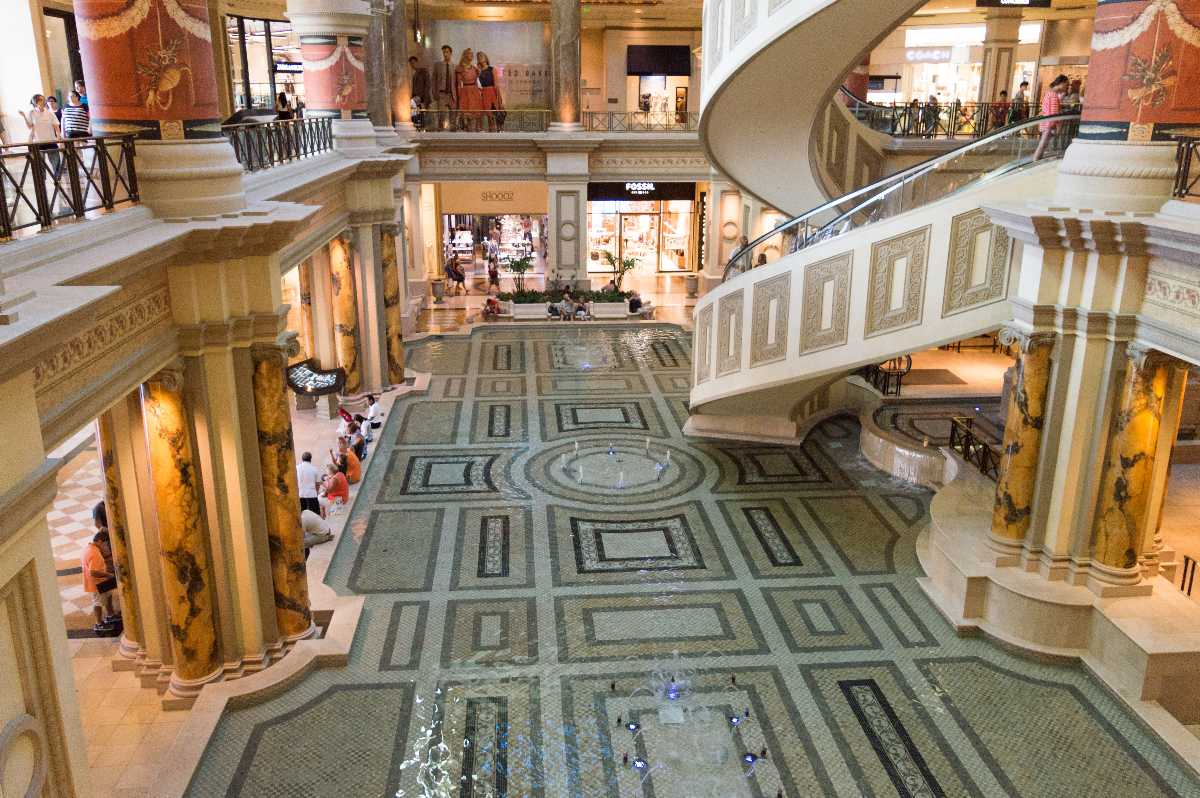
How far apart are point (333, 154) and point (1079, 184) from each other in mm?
8751

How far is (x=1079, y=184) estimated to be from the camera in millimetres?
6746

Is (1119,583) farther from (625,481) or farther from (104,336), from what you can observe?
(104,336)

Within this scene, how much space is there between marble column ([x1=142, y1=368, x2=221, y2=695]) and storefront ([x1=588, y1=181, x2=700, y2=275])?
17054mm

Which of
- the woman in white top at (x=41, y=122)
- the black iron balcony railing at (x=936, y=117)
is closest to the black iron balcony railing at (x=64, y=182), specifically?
the woman in white top at (x=41, y=122)

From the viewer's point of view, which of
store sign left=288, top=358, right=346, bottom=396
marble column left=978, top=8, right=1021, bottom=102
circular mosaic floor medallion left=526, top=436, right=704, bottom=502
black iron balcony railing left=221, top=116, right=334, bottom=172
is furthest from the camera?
marble column left=978, top=8, right=1021, bottom=102

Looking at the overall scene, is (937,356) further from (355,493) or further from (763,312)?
(355,493)

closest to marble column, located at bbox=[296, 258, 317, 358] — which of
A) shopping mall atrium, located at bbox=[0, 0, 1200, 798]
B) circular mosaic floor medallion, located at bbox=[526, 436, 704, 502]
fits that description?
shopping mall atrium, located at bbox=[0, 0, 1200, 798]

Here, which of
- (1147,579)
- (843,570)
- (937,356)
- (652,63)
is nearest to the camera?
(1147,579)

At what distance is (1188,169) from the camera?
6.41 metres

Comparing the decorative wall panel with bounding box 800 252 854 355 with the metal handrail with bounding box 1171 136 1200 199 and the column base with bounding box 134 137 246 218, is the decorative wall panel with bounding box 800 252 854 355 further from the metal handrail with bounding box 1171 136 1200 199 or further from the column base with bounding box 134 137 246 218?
the column base with bounding box 134 137 246 218

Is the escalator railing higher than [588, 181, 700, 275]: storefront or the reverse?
higher

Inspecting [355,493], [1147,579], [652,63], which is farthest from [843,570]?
[652,63]

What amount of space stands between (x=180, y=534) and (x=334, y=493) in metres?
3.65

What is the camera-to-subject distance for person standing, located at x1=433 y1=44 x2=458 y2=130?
21.0 metres
